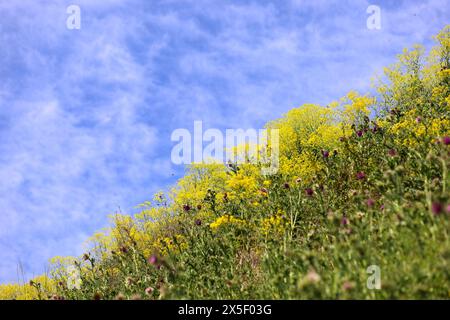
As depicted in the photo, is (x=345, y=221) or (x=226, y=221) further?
(x=226, y=221)

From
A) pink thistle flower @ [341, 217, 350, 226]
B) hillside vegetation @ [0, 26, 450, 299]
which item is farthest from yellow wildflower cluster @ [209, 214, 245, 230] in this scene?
pink thistle flower @ [341, 217, 350, 226]

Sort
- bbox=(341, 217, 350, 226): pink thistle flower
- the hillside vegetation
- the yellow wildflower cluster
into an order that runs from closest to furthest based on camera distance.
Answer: the hillside vegetation
bbox=(341, 217, 350, 226): pink thistle flower
the yellow wildflower cluster

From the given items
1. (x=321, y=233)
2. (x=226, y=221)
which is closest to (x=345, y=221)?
(x=321, y=233)

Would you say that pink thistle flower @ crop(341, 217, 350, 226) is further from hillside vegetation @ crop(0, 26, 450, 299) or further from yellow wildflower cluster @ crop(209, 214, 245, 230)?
yellow wildflower cluster @ crop(209, 214, 245, 230)

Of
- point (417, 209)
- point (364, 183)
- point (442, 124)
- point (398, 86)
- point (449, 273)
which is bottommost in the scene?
point (449, 273)

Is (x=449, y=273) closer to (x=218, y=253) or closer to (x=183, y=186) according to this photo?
(x=218, y=253)

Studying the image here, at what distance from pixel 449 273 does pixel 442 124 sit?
7.49 metres

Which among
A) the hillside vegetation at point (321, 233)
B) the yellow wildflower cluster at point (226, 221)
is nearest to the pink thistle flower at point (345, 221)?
the hillside vegetation at point (321, 233)

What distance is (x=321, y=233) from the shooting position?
23.2 ft

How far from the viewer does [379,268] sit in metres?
4.63

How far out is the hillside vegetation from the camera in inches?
184

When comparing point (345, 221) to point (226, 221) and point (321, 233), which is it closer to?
point (321, 233)

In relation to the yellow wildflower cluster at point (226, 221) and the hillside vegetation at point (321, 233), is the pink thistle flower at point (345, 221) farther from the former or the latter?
the yellow wildflower cluster at point (226, 221)
